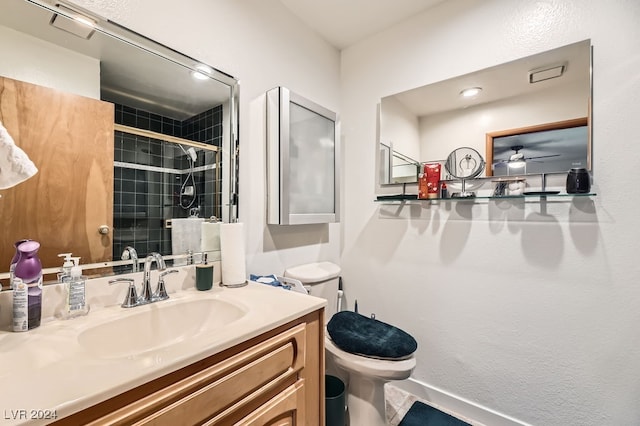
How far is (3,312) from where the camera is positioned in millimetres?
751

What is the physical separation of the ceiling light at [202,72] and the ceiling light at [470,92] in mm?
1361

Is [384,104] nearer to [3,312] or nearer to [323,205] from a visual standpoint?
[323,205]

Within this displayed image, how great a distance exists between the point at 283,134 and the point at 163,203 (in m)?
0.68

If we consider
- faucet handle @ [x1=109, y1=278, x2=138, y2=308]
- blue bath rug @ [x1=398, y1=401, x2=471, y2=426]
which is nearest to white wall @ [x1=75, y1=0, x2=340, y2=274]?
faucet handle @ [x1=109, y1=278, x2=138, y2=308]

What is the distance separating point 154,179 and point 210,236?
34cm

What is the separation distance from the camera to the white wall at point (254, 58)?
1108 millimetres

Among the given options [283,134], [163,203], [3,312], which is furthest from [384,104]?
[3,312]

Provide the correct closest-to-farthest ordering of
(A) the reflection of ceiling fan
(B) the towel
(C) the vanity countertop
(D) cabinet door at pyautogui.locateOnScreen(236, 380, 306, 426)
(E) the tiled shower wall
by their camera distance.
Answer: (C) the vanity countertop < (B) the towel < (D) cabinet door at pyautogui.locateOnScreen(236, 380, 306, 426) < (E) the tiled shower wall < (A) the reflection of ceiling fan

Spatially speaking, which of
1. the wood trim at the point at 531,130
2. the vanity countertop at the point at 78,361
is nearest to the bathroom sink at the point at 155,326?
the vanity countertop at the point at 78,361

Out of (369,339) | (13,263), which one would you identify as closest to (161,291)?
(13,263)

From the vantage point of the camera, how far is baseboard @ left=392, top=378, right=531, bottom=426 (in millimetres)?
1427

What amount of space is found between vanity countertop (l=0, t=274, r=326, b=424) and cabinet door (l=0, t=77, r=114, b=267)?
0.79 ft

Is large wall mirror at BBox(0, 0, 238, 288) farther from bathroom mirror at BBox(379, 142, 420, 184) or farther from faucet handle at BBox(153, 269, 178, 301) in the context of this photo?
bathroom mirror at BBox(379, 142, 420, 184)

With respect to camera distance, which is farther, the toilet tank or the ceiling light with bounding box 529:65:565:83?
the toilet tank
